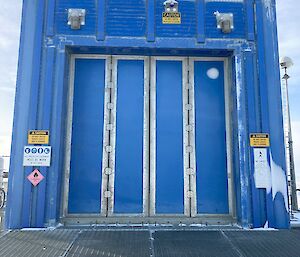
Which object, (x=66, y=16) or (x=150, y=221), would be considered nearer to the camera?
(x=150, y=221)

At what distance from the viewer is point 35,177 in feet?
16.8

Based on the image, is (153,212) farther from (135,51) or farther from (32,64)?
(32,64)

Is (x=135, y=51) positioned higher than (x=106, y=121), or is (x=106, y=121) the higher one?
(x=135, y=51)

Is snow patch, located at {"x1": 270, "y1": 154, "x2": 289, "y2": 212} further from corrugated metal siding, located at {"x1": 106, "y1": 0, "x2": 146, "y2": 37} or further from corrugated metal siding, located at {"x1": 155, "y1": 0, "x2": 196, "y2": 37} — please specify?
corrugated metal siding, located at {"x1": 106, "y1": 0, "x2": 146, "y2": 37}

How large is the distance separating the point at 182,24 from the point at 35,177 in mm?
4093

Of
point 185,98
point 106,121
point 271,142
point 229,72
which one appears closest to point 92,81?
point 106,121

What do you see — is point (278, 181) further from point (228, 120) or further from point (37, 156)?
point (37, 156)

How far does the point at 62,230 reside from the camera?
4.82 m

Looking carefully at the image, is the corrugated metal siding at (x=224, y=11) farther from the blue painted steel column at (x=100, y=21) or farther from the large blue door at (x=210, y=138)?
the blue painted steel column at (x=100, y=21)

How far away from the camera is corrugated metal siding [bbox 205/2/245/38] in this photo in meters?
5.73

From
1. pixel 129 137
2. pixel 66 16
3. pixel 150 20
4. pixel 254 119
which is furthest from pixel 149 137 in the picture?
pixel 66 16

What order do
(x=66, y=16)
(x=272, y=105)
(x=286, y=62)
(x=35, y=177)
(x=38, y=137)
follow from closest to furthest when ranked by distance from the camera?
(x=35, y=177)
(x=38, y=137)
(x=272, y=105)
(x=66, y=16)
(x=286, y=62)

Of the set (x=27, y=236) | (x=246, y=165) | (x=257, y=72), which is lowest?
(x=27, y=236)

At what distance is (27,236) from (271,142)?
4540mm
